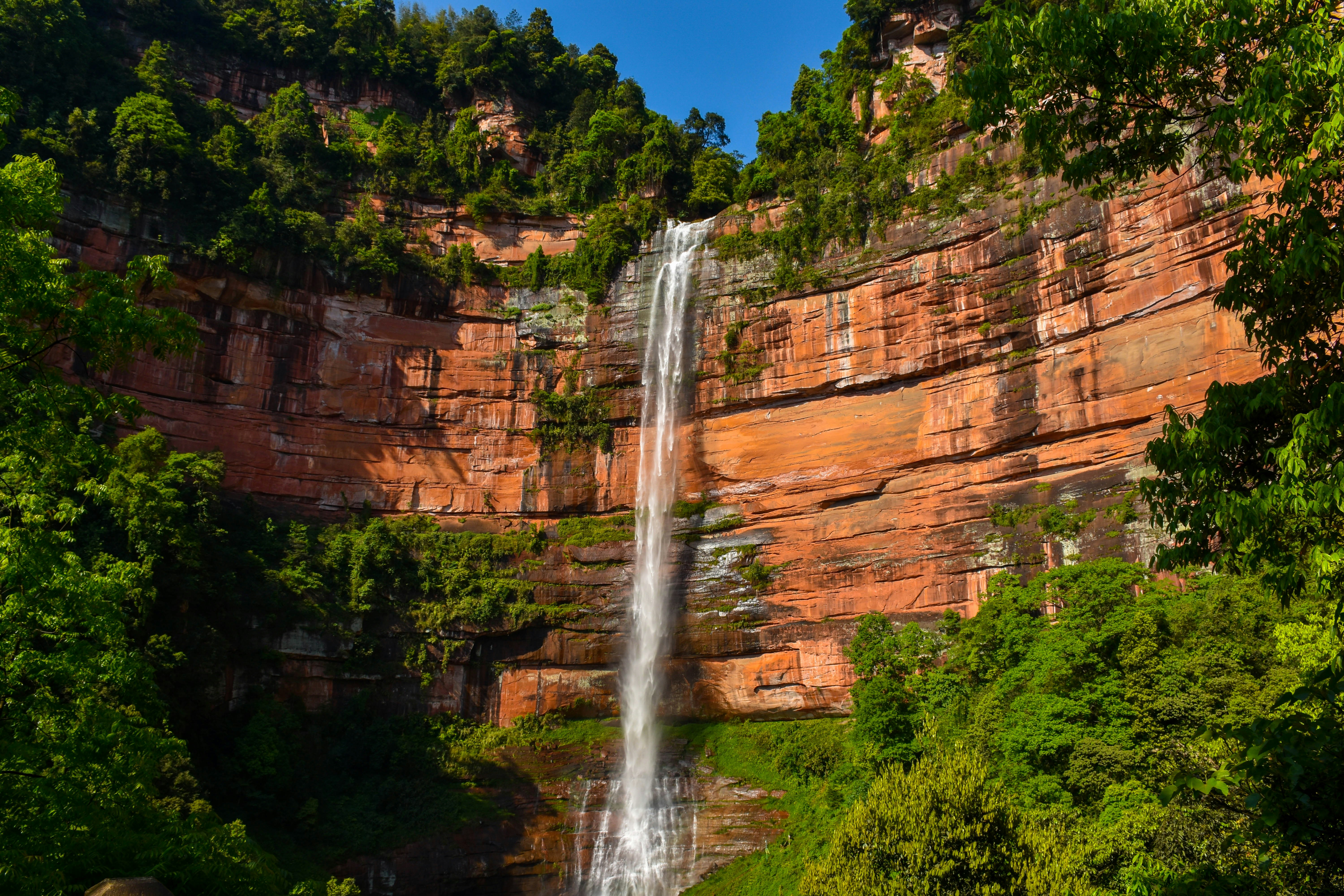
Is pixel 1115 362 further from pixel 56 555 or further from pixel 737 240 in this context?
pixel 56 555

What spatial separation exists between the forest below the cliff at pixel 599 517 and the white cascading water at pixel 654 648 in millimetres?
1310

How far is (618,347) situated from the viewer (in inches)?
1344

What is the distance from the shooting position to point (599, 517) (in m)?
32.5

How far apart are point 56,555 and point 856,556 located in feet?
75.4

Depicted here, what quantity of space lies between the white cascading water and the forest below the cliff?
131cm

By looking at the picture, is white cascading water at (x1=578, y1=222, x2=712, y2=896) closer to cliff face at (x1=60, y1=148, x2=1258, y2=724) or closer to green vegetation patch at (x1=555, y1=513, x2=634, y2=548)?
green vegetation patch at (x1=555, y1=513, x2=634, y2=548)

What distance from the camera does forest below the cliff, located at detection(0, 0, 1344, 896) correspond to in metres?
7.07

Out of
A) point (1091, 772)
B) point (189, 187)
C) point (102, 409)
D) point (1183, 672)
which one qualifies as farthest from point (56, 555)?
point (189, 187)

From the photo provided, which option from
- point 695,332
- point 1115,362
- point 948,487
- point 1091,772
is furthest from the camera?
point 695,332

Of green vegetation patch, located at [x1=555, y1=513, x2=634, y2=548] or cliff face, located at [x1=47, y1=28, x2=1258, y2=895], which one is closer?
cliff face, located at [x1=47, y1=28, x2=1258, y2=895]

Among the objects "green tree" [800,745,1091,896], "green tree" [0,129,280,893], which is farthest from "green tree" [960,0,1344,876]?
"green tree" [0,129,280,893]

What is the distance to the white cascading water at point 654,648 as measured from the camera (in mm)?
24969

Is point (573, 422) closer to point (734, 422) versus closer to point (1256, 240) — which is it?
point (734, 422)

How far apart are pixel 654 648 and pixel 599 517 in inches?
212
